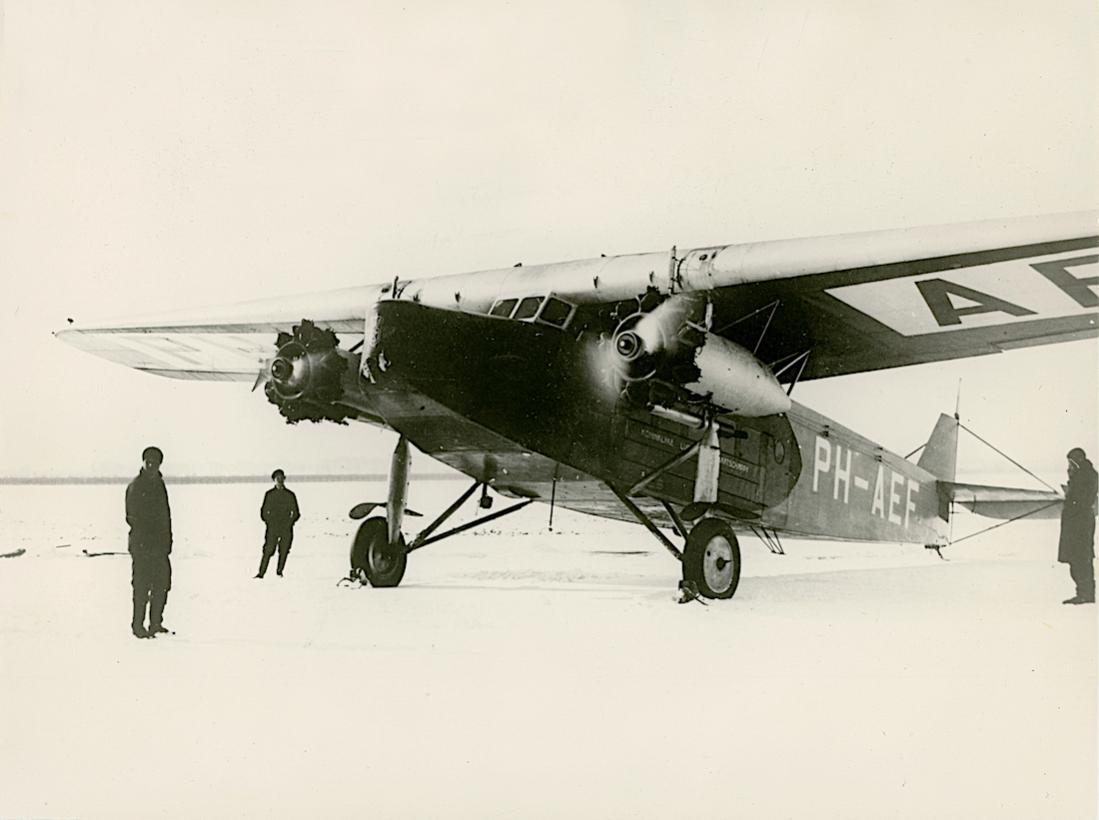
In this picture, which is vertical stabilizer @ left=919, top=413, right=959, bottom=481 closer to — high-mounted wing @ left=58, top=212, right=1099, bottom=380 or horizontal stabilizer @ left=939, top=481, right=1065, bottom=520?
horizontal stabilizer @ left=939, top=481, right=1065, bottom=520

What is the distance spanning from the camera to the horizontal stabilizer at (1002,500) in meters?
10.6

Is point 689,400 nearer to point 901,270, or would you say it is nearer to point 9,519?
point 901,270

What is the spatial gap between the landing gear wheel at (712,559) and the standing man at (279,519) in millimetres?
3528

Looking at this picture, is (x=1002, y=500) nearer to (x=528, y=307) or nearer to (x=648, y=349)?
(x=648, y=349)

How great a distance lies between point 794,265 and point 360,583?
4391 millimetres

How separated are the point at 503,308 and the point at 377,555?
8.26 feet

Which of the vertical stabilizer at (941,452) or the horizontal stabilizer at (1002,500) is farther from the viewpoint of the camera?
the vertical stabilizer at (941,452)

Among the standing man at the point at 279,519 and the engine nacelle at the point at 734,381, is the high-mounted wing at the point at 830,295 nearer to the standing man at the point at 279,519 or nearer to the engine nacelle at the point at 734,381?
the engine nacelle at the point at 734,381

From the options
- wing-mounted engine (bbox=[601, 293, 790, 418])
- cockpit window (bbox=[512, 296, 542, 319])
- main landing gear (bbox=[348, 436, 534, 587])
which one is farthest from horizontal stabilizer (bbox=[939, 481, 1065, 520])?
cockpit window (bbox=[512, 296, 542, 319])

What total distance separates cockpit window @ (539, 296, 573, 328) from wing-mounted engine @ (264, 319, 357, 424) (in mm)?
1412

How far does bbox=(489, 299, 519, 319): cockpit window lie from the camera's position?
7000 millimetres

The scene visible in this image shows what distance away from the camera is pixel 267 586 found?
7805 mm

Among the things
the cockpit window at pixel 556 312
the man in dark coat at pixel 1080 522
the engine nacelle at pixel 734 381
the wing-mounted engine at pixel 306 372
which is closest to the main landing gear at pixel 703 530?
the engine nacelle at pixel 734 381

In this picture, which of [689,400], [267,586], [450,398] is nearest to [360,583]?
[267,586]
